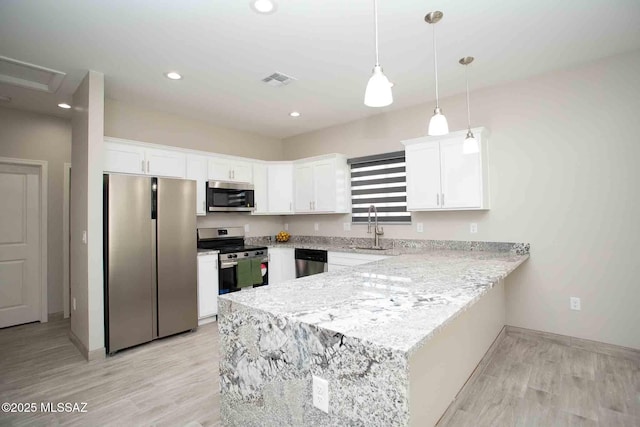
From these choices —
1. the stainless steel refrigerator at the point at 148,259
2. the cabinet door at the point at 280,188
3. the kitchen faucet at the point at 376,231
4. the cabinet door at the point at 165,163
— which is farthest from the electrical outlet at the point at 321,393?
the cabinet door at the point at 280,188

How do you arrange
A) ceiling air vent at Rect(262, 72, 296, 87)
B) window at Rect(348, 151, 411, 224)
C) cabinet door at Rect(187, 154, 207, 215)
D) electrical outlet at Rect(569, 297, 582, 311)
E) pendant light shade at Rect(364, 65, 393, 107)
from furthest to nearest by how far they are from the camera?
window at Rect(348, 151, 411, 224), cabinet door at Rect(187, 154, 207, 215), ceiling air vent at Rect(262, 72, 296, 87), electrical outlet at Rect(569, 297, 582, 311), pendant light shade at Rect(364, 65, 393, 107)

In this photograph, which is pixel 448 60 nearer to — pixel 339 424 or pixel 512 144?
pixel 512 144

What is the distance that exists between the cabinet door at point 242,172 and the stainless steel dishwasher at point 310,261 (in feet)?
4.21

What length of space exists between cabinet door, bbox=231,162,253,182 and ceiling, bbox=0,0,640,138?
1100 mm

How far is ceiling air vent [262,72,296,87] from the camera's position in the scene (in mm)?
3109

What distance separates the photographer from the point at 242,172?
15.0 feet

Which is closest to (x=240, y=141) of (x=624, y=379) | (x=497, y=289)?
(x=497, y=289)

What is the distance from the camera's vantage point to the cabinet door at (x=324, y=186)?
4.48m

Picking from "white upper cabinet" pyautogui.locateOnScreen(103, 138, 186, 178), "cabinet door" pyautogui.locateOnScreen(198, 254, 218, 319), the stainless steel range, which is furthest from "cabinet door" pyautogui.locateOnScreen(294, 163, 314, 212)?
"white upper cabinet" pyautogui.locateOnScreen(103, 138, 186, 178)

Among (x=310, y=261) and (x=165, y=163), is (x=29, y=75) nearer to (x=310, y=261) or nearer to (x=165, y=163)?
(x=165, y=163)

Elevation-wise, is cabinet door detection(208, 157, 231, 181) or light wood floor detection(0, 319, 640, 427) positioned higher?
cabinet door detection(208, 157, 231, 181)

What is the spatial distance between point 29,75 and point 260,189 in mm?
2736

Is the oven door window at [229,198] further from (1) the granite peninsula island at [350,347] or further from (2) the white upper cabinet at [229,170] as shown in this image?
(1) the granite peninsula island at [350,347]

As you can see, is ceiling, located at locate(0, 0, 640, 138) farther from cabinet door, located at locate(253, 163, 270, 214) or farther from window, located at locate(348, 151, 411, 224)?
cabinet door, located at locate(253, 163, 270, 214)
